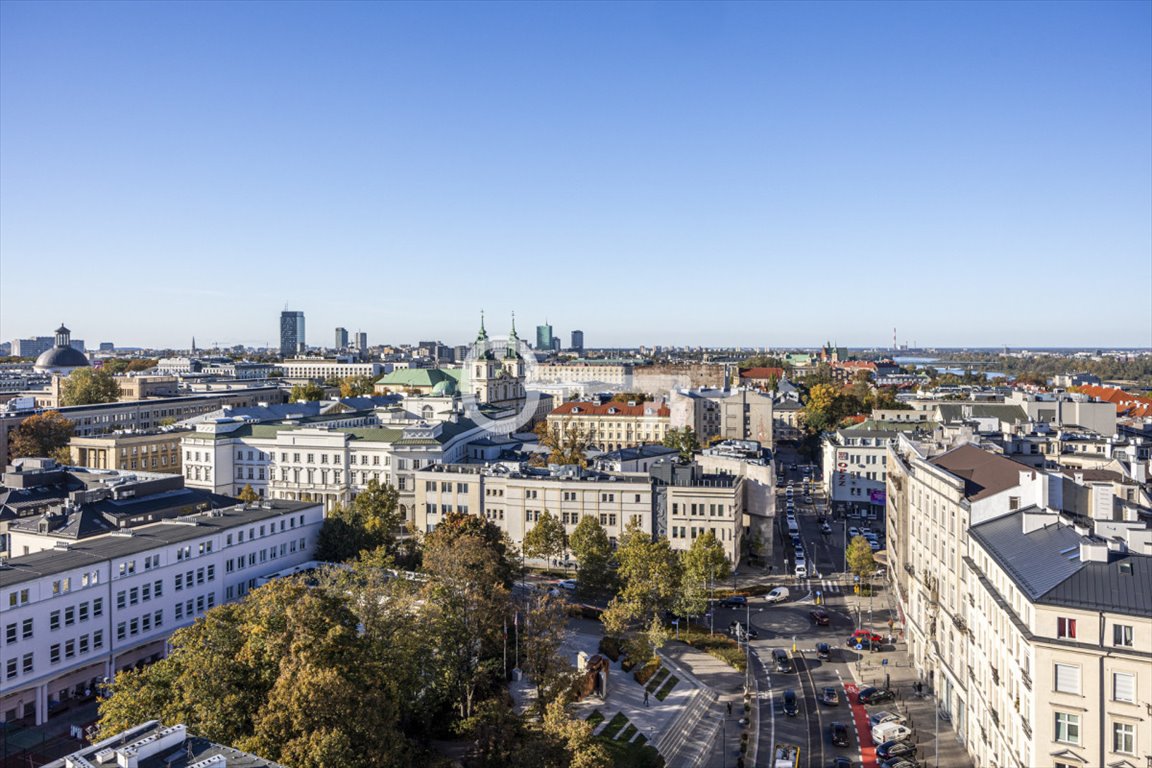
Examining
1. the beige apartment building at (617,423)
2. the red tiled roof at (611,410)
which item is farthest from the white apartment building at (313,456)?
the red tiled roof at (611,410)

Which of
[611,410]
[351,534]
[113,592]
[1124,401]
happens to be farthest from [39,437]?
[1124,401]

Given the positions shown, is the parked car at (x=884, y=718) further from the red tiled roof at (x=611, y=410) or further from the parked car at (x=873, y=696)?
the red tiled roof at (x=611, y=410)

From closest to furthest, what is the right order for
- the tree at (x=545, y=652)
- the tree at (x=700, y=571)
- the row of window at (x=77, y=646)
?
the tree at (x=545, y=652)
the row of window at (x=77, y=646)
the tree at (x=700, y=571)

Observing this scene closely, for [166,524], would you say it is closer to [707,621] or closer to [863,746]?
[707,621]

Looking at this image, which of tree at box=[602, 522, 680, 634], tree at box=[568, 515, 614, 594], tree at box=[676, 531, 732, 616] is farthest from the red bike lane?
tree at box=[568, 515, 614, 594]

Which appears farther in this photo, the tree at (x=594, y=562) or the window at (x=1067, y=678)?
the tree at (x=594, y=562)
